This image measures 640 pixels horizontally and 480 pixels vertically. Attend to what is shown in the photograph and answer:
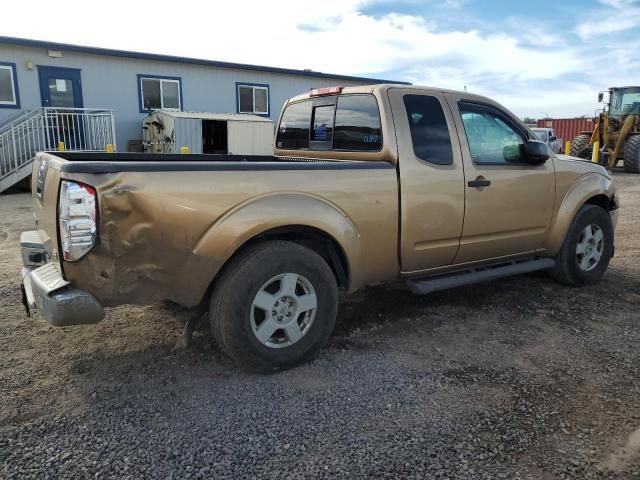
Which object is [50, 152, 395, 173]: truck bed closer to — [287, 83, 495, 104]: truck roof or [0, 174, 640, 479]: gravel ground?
[287, 83, 495, 104]: truck roof

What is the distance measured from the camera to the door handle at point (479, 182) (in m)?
4.05

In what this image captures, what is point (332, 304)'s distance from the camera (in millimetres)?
3441

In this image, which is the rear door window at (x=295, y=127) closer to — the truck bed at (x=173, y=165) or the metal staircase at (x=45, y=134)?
the truck bed at (x=173, y=165)

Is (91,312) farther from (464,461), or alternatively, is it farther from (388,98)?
(388,98)

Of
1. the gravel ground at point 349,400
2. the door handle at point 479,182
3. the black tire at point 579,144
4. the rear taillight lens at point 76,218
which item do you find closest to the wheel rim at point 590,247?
the gravel ground at point 349,400

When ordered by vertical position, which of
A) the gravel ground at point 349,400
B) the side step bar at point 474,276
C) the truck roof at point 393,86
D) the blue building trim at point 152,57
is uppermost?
the blue building trim at point 152,57

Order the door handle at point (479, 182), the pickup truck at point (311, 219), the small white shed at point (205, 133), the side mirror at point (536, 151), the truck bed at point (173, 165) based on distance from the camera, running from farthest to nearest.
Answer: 1. the small white shed at point (205, 133)
2. the side mirror at point (536, 151)
3. the door handle at point (479, 182)
4. the pickup truck at point (311, 219)
5. the truck bed at point (173, 165)

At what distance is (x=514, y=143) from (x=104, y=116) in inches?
534

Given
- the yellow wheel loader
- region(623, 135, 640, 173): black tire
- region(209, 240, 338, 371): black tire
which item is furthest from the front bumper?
region(623, 135, 640, 173): black tire

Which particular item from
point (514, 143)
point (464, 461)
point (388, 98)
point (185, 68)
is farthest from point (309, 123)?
point (185, 68)

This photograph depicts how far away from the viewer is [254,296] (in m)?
3.13

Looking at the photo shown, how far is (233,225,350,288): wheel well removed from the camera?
10.8ft

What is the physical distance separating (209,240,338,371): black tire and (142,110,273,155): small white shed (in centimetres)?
1269

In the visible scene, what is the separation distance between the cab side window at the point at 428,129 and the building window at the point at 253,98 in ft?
50.6
